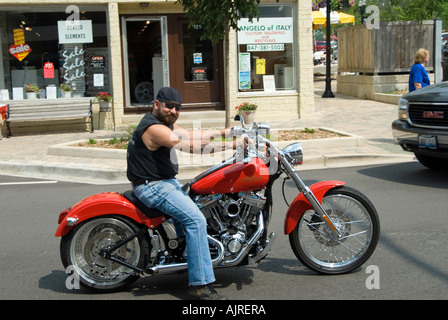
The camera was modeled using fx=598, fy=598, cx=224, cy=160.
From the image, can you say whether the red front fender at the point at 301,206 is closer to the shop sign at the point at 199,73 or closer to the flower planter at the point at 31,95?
the shop sign at the point at 199,73

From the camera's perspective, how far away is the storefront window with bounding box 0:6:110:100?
15.1m

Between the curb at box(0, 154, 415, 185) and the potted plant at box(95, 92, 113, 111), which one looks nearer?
the curb at box(0, 154, 415, 185)

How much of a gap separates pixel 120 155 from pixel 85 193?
221 centimetres

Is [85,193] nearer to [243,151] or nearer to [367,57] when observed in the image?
[243,151]

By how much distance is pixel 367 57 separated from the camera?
749 inches

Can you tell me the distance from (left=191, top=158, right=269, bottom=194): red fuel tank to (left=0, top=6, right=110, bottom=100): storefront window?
1142 centimetres

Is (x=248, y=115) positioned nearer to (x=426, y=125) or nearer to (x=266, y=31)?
(x=266, y=31)

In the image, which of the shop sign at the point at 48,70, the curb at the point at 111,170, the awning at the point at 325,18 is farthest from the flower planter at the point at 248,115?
the awning at the point at 325,18

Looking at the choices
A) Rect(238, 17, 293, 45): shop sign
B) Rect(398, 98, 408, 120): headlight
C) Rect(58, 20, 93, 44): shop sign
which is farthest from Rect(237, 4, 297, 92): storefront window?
Rect(398, 98, 408, 120): headlight

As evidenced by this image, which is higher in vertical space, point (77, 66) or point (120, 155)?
point (77, 66)

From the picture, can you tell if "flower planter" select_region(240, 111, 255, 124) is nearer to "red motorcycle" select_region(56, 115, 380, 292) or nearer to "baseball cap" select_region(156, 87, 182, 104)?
"red motorcycle" select_region(56, 115, 380, 292)

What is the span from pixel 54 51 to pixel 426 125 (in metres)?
10.1
